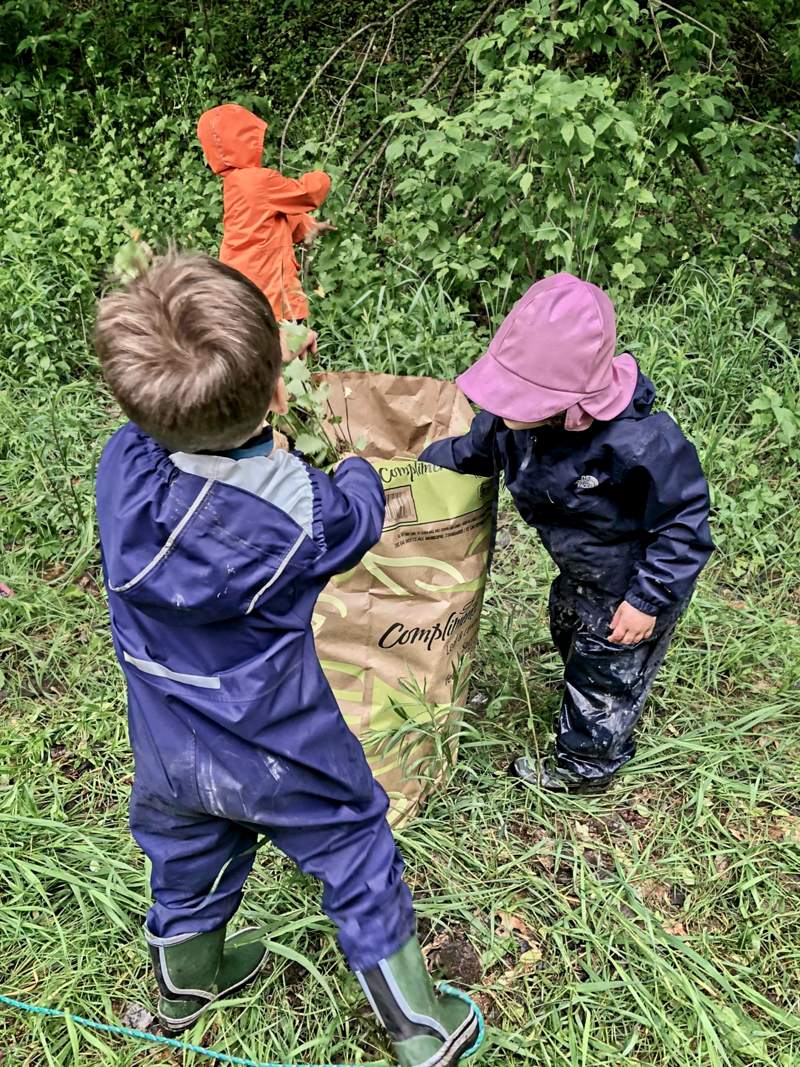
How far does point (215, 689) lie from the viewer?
1.15 metres

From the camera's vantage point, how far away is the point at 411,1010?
1295 millimetres

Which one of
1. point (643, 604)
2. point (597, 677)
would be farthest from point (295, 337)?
point (597, 677)

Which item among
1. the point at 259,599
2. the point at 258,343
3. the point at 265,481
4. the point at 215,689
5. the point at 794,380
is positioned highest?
the point at 258,343

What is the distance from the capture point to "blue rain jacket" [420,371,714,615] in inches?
59.9

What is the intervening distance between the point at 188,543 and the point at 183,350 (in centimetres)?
23


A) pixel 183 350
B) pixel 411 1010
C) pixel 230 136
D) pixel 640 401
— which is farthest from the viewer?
pixel 230 136

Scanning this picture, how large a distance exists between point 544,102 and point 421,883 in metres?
2.37

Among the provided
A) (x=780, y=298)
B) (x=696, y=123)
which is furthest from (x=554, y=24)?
(x=780, y=298)

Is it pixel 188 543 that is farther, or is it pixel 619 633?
pixel 619 633

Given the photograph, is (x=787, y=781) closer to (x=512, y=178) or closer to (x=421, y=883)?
(x=421, y=883)

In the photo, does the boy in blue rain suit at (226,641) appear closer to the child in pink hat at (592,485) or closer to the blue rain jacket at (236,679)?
the blue rain jacket at (236,679)

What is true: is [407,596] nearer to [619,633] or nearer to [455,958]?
[619,633]

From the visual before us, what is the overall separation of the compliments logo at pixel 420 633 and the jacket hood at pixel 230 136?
2.33 metres

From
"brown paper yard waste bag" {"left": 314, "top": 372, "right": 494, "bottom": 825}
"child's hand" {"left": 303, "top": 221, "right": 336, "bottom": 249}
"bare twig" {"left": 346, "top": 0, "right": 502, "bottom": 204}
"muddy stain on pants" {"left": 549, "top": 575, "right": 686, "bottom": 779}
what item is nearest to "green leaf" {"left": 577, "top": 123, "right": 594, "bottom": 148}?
"child's hand" {"left": 303, "top": 221, "right": 336, "bottom": 249}
